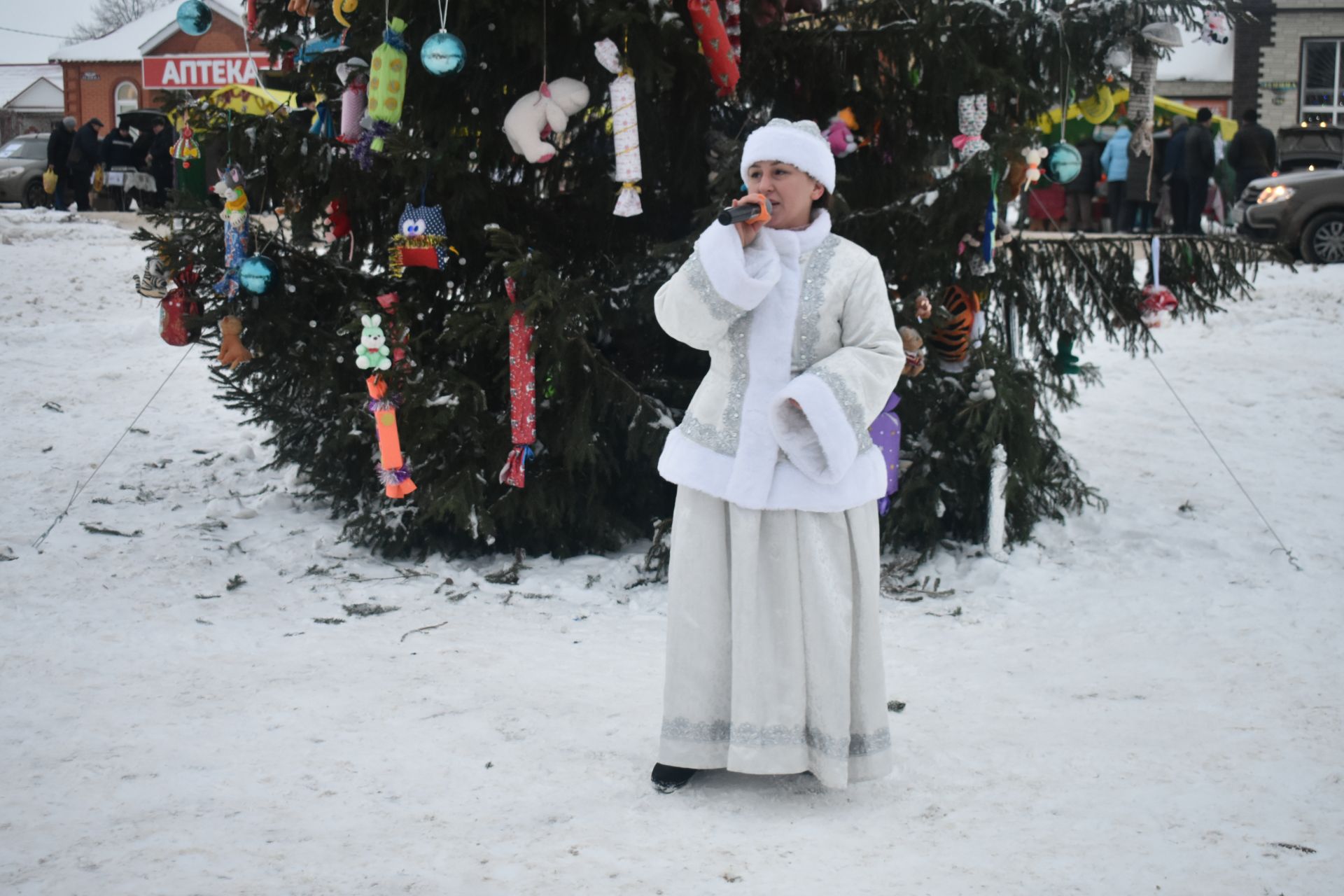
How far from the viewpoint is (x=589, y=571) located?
575cm

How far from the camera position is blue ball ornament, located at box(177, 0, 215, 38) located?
18.8ft

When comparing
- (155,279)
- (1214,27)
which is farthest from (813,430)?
(155,279)

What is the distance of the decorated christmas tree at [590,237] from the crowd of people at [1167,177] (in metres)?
→ 8.72

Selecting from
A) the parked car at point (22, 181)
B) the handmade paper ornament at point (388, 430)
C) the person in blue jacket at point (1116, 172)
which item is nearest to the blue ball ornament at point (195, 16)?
the handmade paper ornament at point (388, 430)

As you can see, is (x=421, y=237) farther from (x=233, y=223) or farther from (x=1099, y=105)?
(x=1099, y=105)

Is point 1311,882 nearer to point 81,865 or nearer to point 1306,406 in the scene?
point 81,865

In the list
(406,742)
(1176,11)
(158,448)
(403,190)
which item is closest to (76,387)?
(158,448)

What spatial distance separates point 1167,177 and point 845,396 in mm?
13717

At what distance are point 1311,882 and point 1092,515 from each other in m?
3.68

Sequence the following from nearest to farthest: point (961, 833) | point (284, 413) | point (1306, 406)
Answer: point (961, 833) → point (284, 413) → point (1306, 406)

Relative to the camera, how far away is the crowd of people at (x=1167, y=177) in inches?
588

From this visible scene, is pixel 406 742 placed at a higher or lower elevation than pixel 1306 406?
lower

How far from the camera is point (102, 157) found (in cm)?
2003

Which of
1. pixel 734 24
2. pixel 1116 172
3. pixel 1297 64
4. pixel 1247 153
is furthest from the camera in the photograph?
pixel 1297 64
